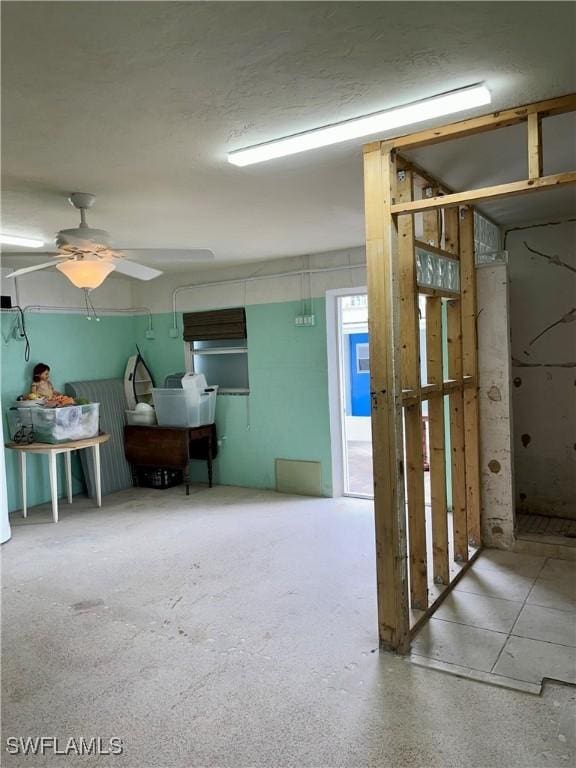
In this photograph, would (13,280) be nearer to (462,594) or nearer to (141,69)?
(141,69)

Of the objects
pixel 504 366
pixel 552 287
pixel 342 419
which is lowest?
pixel 342 419

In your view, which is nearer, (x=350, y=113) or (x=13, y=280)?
(x=350, y=113)

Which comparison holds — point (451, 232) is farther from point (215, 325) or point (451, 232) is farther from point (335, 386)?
point (215, 325)

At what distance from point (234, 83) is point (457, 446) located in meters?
2.65

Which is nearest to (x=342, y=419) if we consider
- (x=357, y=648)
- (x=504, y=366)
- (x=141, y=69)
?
(x=504, y=366)

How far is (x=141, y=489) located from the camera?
20.5ft

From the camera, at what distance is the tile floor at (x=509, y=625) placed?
8.28 feet

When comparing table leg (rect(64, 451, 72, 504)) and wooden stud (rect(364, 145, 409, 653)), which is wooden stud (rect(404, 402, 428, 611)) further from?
table leg (rect(64, 451, 72, 504))

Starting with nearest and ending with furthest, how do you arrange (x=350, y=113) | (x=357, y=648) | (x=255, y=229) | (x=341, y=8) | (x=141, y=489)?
1. (x=341, y=8)
2. (x=350, y=113)
3. (x=357, y=648)
4. (x=255, y=229)
5. (x=141, y=489)

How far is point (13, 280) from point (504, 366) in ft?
15.3

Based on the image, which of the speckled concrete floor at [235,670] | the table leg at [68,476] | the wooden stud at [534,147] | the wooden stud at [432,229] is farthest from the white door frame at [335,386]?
the wooden stud at [534,147]

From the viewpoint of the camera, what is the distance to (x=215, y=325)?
6.23m

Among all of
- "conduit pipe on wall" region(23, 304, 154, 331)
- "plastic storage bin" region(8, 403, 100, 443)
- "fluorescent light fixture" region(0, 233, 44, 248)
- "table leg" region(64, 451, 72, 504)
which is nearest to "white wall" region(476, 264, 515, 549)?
"fluorescent light fixture" region(0, 233, 44, 248)

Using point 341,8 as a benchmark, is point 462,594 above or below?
below
